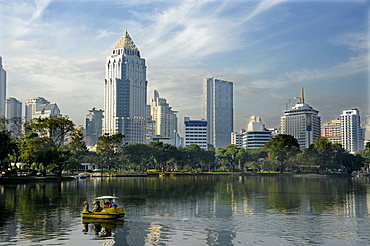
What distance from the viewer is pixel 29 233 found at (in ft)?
112

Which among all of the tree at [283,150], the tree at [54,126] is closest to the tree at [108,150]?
the tree at [54,126]

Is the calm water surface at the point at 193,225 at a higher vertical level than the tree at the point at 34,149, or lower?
lower

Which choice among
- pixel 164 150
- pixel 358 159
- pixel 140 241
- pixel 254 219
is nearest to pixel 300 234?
pixel 254 219

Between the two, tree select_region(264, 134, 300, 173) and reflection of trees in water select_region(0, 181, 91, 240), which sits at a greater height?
tree select_region(264, 134, 300, 173)

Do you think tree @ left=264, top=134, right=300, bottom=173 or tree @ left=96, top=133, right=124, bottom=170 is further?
tree @ left=264, top=134, right=300, bottom=173

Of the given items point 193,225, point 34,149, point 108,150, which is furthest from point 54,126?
point 193,225

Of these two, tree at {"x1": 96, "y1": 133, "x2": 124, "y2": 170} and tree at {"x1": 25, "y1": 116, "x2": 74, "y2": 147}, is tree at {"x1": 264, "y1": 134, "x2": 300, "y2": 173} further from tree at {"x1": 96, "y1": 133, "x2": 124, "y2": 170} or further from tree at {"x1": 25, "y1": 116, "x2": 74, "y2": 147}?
tree at {"x1": 25, "y1": 116, "x2": 74, "y2": 147}

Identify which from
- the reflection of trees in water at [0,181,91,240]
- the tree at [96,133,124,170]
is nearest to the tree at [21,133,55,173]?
the tree at [96,133,124,170]

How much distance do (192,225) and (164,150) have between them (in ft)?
510

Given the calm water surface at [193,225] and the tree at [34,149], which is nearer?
the calm water surface at [193,225]

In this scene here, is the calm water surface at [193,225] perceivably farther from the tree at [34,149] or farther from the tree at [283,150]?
the tree at [283,150]

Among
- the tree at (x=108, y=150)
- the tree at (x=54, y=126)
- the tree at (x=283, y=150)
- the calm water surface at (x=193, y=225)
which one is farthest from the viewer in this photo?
the tree at (x=283, y=150)

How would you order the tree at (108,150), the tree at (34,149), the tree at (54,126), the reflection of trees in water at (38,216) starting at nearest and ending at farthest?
the reflection of trees in water at (38,216), the tree at (34,149), the tree at (54,126), the tree at (108,150)

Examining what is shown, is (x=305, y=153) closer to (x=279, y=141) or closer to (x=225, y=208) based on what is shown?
(x=279, y=141)
